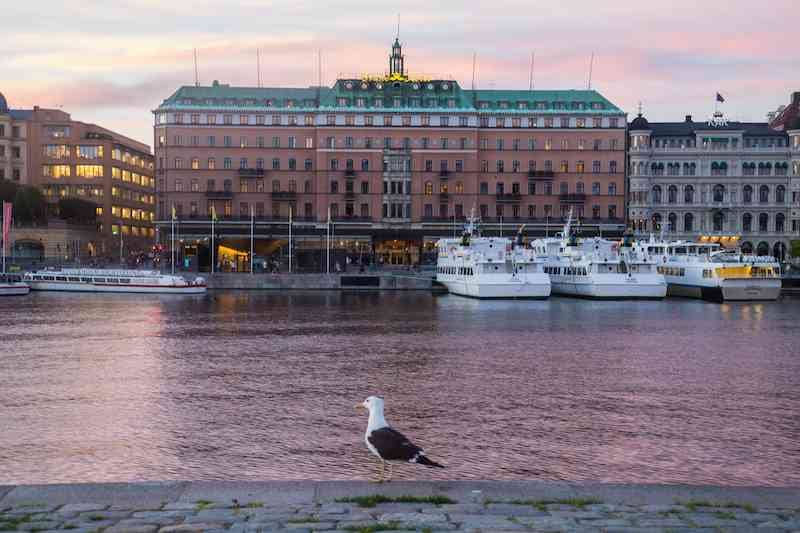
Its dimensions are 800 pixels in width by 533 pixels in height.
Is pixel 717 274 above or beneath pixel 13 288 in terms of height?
above

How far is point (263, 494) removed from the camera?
15.0m

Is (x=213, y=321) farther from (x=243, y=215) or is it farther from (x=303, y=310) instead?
(x=243, y=215)

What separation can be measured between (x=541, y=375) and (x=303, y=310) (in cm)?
4143

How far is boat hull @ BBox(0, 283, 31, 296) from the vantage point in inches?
3752

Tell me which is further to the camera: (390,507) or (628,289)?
(628,289)

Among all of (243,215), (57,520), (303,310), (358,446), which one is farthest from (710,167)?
(57,520)

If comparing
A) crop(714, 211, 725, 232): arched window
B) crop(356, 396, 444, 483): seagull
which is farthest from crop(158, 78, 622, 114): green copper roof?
crop(356, 396, 444, 483): seagull

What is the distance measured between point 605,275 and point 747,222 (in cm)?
6607

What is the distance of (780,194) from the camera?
491ft

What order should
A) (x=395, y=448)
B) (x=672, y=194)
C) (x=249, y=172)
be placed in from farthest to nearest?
1. (x=672, y=194)
2. (x=249, y=172)
3. (x=395, y=448)

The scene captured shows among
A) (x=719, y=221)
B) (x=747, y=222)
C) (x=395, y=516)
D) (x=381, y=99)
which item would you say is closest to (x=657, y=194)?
(x=719, y=221)

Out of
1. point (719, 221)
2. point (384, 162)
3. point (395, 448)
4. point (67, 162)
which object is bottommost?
point (395, 448)

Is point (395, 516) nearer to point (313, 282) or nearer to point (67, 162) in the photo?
point (313, 282)

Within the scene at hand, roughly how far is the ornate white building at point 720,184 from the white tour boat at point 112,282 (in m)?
78.3
